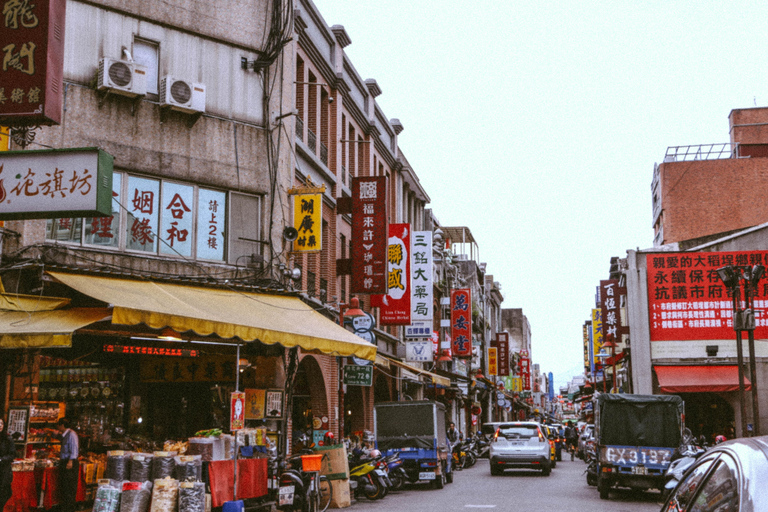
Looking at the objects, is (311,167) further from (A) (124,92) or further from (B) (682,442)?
(B) (682,442)

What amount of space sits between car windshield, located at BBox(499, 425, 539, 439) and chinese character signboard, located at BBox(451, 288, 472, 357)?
16254 millimetres

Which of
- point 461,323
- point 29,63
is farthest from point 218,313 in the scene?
point 461,323

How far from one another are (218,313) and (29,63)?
5.34m

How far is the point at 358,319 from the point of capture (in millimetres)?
24594

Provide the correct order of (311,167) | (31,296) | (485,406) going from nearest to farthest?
(31,296)
(311,167)
(485,406)

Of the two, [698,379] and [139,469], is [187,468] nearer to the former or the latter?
[139,469]

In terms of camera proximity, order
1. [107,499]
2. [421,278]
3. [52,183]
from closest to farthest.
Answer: [52,183]
[107,499]
[421,278]

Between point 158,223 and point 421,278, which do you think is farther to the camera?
point 421,278

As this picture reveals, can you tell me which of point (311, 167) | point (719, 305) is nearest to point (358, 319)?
point (311, 167)

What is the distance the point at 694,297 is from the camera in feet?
110

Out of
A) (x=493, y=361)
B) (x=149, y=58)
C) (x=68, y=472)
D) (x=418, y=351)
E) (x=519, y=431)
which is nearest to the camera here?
(x=68, y=472)

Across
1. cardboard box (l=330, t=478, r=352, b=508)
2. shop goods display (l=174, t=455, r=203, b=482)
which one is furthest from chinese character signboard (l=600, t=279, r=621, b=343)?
shop goods display (l=174, t=455, r=203, b=482)

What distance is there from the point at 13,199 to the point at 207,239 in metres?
7.50

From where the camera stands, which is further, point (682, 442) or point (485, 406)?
point (485, 406)
